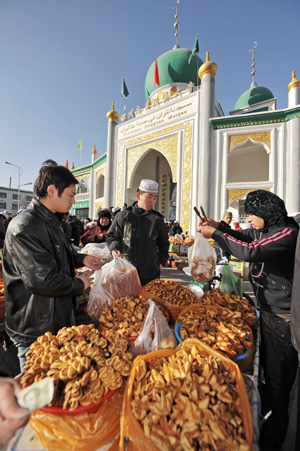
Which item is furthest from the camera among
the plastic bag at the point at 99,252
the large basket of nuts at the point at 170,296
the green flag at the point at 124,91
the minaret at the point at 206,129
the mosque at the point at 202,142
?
the green flag at the point at 124,91

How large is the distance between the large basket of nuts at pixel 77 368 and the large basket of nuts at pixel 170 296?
0.58 meters

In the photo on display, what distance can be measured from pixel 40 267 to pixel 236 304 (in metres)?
1.39

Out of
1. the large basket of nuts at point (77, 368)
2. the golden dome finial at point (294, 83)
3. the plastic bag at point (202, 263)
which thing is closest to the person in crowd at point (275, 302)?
the plastic bag at point (202, 263)

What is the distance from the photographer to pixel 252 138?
9.67m

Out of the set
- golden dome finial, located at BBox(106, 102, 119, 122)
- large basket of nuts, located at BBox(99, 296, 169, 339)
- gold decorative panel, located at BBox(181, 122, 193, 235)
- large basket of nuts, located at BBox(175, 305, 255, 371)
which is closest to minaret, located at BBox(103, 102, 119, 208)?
golden dome finial, located at BBox(106, 102, 119, 122)

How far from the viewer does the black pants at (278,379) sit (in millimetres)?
1390

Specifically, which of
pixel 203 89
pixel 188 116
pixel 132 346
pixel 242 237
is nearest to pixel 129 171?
pixel 188 116

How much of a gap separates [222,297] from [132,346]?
2.88 feet

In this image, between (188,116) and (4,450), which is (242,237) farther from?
(188,116)

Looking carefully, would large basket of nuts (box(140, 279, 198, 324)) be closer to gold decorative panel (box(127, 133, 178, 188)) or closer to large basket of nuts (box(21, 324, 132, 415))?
large basket of nuts (box(21, 324, 132, 415))

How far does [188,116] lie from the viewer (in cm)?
1073

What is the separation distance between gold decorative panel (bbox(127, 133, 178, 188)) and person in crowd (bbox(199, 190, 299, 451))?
33.0ft

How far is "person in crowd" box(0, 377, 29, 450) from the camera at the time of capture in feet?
1.64

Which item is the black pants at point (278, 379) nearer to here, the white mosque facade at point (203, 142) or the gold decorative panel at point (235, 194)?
the white mosque facade at point (203, 142)
